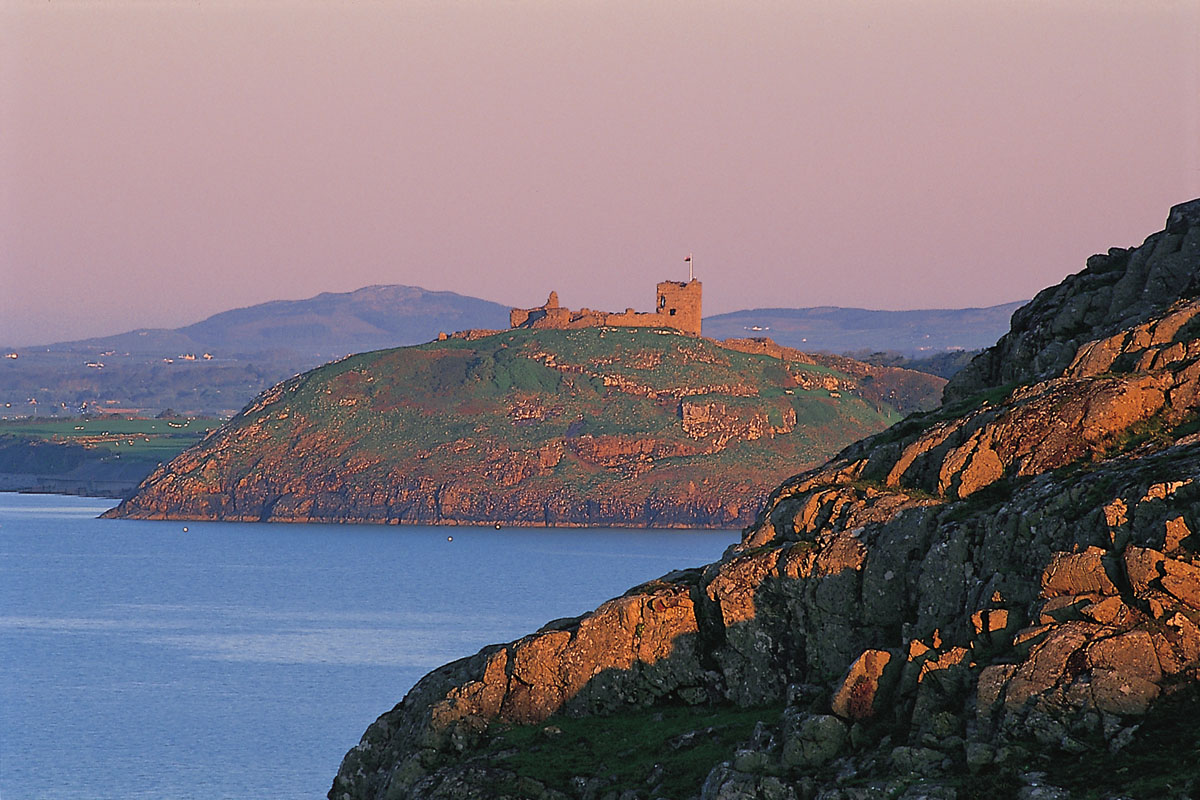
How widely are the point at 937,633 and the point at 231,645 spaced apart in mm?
86755

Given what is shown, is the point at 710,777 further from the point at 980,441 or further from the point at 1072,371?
the point at 1072,371

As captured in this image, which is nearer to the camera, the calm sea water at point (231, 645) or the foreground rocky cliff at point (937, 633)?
the foreground rocky cliff at point (937, 633)

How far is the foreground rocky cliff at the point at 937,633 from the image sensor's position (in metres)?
24.0

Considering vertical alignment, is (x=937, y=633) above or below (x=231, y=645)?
above

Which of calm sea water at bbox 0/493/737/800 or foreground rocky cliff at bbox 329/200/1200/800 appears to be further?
calm sea water at bbox 0/493/737/800

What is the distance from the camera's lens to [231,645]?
108812 millimetres

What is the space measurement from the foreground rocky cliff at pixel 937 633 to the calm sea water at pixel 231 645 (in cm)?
2967

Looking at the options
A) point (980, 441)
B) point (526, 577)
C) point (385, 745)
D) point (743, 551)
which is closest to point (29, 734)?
point (385, 745)

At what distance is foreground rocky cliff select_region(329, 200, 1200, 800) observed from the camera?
24.0 metres

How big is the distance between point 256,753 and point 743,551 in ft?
135

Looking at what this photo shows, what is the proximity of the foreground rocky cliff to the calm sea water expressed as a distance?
1168 inches

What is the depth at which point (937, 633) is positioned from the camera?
2747 centimetres

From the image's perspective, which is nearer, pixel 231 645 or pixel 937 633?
pixel 937 633

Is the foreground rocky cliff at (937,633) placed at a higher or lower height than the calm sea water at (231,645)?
higher
